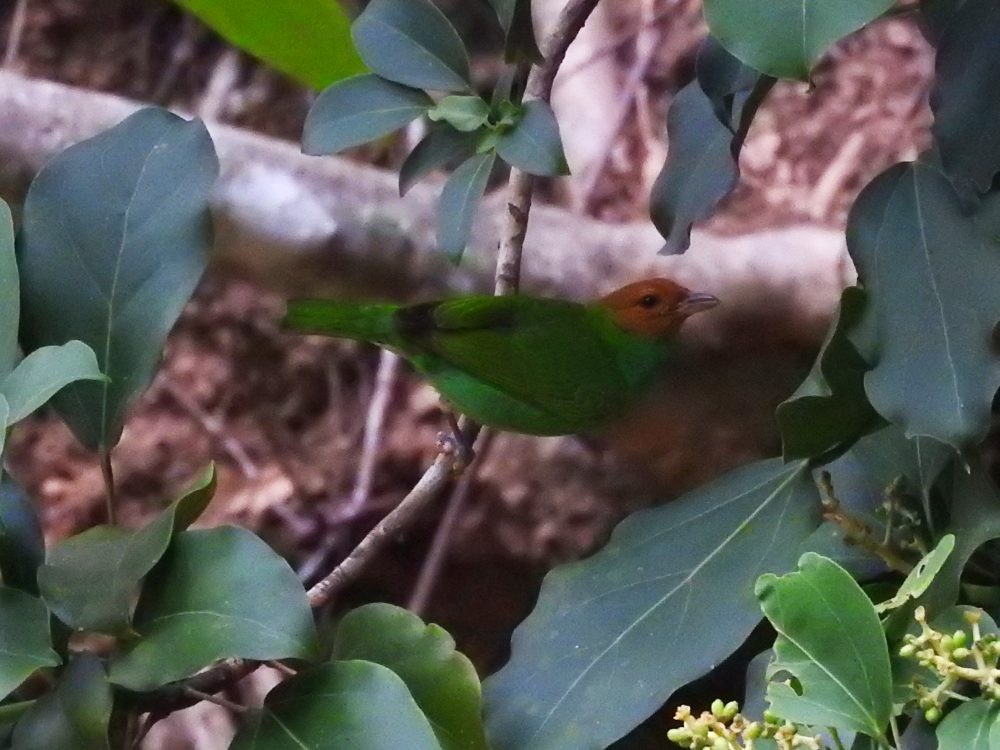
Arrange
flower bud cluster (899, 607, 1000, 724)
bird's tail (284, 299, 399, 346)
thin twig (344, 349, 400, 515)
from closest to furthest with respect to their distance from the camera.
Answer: flower bud cluster (899, 607, 1000, 724), bird's tail (284, 299, 399, 346), thin twig (344, 349, 400, 515)

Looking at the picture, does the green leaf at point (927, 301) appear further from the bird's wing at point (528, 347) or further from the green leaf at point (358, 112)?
the bird's wing at point (528, 347)

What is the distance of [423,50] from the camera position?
3.84ft

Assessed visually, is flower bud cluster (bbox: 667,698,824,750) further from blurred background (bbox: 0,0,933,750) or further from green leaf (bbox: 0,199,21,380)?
blurred background (bbox: 0,0,933,750)

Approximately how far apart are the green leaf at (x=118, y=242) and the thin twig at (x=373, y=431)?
3.81 ft

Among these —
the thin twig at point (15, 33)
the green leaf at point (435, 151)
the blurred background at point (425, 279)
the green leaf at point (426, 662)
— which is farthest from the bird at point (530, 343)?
the thin twig at point (15, 33)

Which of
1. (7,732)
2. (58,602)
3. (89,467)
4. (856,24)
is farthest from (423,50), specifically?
(89,467)

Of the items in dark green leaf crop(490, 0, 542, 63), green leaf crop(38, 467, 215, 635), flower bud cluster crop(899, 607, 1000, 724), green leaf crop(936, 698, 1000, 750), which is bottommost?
green leaf crop(38, 467, 215, 635)

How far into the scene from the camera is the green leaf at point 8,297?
97 centimetres

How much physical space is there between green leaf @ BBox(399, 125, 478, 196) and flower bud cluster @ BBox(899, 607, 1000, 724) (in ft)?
2.18

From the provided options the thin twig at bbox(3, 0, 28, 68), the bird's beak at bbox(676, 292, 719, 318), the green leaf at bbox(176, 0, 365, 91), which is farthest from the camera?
the thin twig at bbox(3, 0, 28, 68)

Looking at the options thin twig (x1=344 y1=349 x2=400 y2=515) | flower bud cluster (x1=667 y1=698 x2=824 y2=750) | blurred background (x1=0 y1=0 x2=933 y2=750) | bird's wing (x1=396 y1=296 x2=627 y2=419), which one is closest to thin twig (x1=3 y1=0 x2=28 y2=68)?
blurred background (x1=0 y1=0 x2=933 y2=750)

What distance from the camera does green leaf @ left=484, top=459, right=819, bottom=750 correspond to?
3.19ft

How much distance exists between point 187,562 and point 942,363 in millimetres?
636

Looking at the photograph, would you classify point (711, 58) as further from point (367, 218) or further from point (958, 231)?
point (367, 218)
